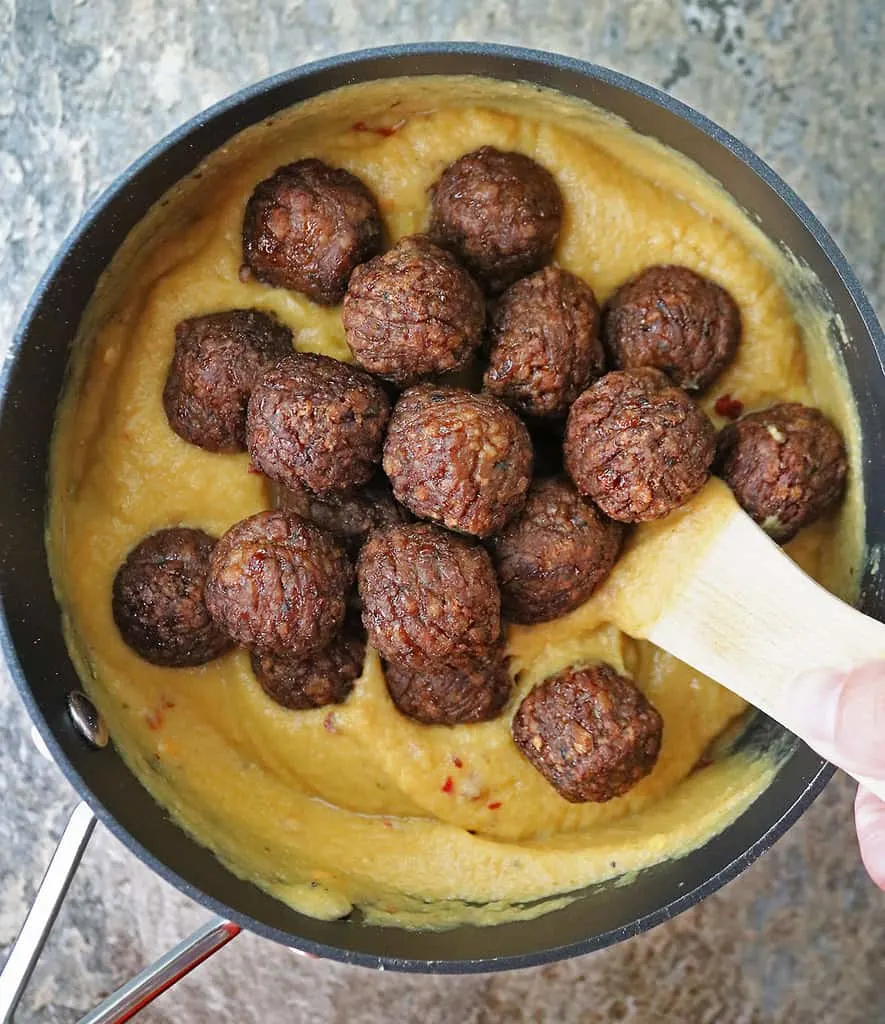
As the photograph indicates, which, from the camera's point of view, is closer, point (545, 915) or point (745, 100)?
point (545, 915)

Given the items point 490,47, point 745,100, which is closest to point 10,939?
point 490,47

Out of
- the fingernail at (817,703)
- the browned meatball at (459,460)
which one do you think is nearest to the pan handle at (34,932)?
the browned meatball at (459,460)

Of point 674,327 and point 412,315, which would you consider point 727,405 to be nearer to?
point 674,327

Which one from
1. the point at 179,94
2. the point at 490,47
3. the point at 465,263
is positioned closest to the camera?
the point at 490,47

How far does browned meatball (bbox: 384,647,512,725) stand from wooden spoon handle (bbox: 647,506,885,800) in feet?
1.18

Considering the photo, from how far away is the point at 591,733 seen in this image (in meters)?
2.17

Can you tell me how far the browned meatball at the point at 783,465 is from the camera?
7.13 feet

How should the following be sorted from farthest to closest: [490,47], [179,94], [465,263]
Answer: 1. [179,94]
2. [465,263]
3. [490,47]

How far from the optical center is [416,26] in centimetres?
271

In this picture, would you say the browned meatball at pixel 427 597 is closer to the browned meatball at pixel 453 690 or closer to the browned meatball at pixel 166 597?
the browned meatball at pixel 453 690

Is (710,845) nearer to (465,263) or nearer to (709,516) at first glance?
(709,516)

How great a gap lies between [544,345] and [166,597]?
3.16 ft

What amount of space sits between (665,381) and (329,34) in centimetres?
136

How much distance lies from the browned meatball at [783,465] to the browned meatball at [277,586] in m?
0.88
